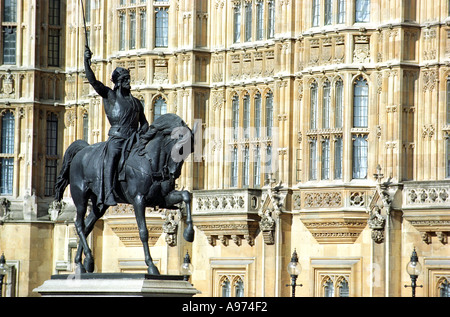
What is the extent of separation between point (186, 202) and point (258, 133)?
72.4 feet

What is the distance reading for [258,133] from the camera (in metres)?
49.8

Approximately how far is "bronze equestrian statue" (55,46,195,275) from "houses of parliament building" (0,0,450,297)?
52.9 feet

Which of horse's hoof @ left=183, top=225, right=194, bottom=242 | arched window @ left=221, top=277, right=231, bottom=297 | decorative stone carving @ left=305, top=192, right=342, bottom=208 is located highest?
decorative stone carving @ left=305, top=192, right=342, bottom=208

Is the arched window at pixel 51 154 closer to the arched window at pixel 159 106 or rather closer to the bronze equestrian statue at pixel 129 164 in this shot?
the arched window at pixel 159 106

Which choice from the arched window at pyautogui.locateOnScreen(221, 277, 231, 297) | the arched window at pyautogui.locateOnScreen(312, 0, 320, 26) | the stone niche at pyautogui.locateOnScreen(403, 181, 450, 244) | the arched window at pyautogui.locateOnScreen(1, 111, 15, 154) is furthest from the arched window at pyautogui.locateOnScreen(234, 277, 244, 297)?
the arched window at pyautogui.locateOnScreen(1, 111, 15, 154)

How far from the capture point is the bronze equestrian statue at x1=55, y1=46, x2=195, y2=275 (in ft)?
92.6

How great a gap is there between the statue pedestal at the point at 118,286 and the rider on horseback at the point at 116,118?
1.72m

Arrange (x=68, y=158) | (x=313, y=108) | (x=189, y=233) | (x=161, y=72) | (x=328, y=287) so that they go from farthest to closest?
(x=161, y=72) < (x=313, y=108) < (x=328, y=287) < (x=68, y=158) < (x=189, y=233)

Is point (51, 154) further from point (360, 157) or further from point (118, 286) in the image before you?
point (118, 286)

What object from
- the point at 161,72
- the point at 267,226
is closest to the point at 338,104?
the point at 267,226

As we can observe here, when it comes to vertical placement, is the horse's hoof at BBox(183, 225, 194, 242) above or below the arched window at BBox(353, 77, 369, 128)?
below

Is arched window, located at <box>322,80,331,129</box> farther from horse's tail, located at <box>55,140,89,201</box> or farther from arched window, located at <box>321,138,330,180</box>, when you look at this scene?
horse's tail, located at <box>55,140,89,201</box>

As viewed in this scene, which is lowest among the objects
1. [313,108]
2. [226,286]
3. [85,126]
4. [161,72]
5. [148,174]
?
[226,286]

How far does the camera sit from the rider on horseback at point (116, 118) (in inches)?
1132
